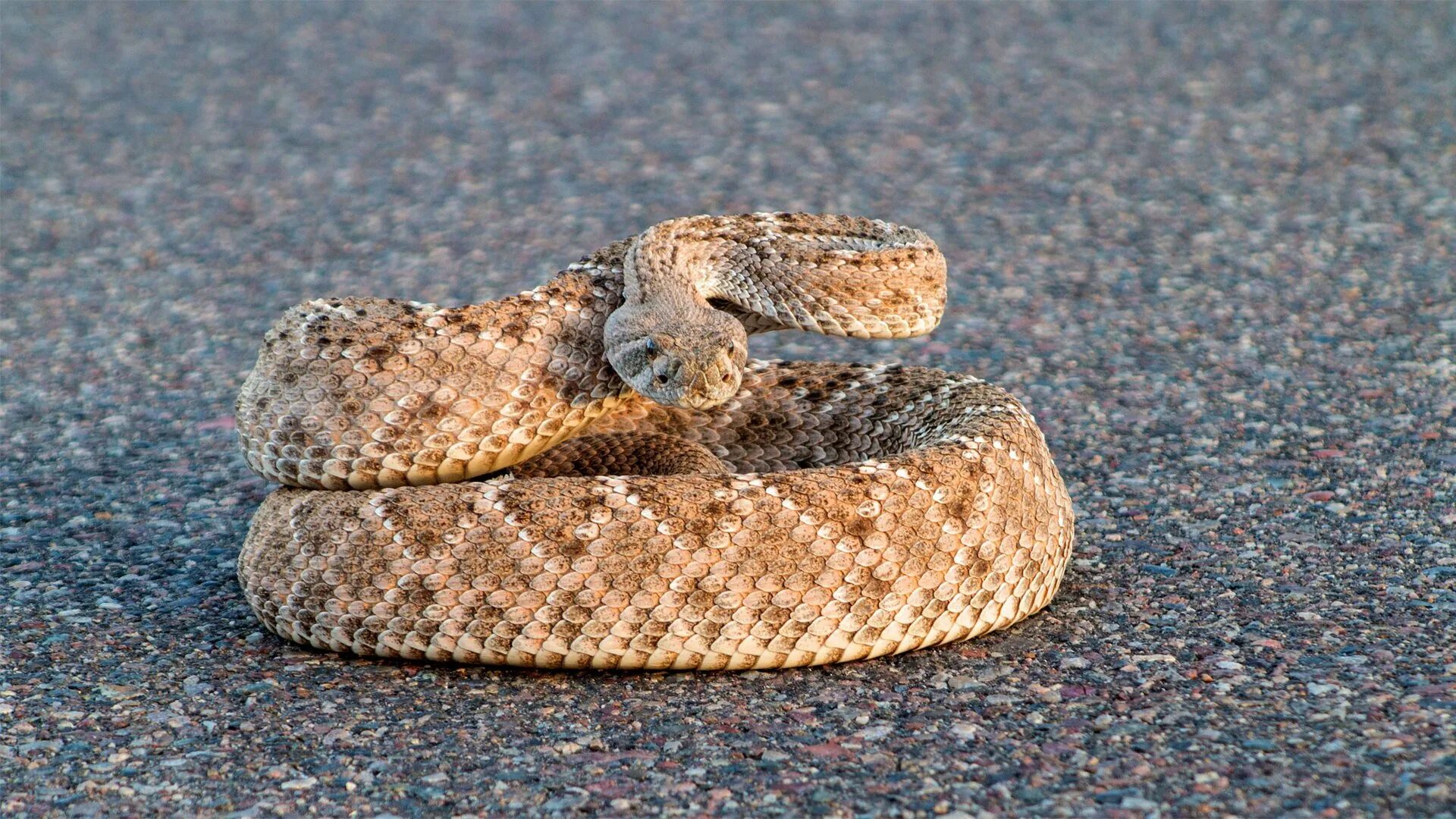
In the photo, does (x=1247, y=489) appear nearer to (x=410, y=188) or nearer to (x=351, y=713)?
(x=351, y=713)

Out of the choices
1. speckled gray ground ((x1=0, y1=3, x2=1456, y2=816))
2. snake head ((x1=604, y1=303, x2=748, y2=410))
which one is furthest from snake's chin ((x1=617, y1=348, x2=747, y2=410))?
speckled gray ground ((x1=0, y1=3, x2=1456, y2=816))

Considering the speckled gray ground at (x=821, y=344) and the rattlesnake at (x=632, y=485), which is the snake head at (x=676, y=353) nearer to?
the rattlesnake at (x=632, y=485)

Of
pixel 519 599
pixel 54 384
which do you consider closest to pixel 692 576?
pixel 519 599

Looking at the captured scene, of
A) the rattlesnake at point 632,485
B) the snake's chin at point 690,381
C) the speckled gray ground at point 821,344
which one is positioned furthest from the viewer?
the snake's chin at point 690,381

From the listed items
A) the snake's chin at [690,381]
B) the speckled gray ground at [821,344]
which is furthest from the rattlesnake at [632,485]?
the speckled gray ground at [821,344]

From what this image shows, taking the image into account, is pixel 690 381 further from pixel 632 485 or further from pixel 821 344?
pixel 821 344

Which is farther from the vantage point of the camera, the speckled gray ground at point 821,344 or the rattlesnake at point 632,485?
the rattlesnake at point 632,485

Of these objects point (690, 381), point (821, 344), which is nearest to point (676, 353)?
point (690, 381)

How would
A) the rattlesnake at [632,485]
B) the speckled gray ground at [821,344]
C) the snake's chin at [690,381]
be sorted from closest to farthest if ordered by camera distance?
the speckled gray ground at [821,344] → the rattlesnake at [632,485] → the snake's chin at [690,381]

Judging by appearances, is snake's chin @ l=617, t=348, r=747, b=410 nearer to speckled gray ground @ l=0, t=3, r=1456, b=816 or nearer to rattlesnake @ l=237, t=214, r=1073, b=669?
rattlesnake @ l=237, t=214, r=1073, b=669
